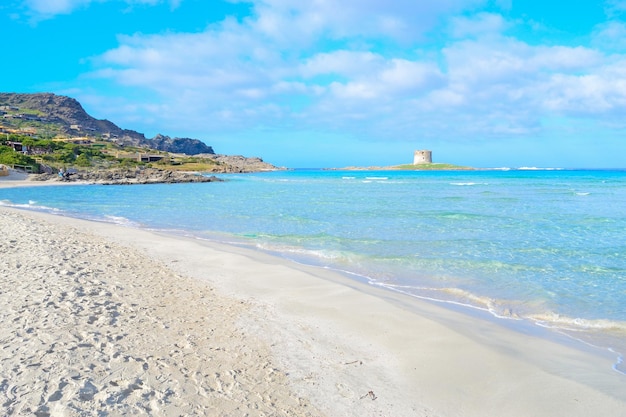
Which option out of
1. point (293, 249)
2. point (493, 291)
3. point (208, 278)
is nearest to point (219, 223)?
point (293, 249)

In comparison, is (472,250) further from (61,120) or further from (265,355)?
(61,120)

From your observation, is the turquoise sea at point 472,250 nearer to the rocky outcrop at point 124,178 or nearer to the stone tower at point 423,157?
the rocky outcrop at point 124,178

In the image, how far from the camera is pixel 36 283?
705cm

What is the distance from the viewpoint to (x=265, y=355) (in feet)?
15.9

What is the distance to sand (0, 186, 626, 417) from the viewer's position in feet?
12.5

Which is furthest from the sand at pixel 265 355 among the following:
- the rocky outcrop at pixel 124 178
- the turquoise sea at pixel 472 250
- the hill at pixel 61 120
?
the hill at pixel 61 120

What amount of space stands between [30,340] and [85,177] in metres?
61.4

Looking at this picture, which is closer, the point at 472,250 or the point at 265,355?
the point at 265,355

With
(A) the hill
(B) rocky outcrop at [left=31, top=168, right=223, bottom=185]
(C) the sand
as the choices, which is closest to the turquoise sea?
(C) the sand

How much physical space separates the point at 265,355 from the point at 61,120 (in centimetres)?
18712

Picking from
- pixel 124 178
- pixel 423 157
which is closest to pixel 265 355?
pixel 124 178

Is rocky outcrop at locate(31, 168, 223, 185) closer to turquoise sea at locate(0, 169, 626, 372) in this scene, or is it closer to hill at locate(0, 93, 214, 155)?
turquoise sea at locate(0, 169, 626, 372)

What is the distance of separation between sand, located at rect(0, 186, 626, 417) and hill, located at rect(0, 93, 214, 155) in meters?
139

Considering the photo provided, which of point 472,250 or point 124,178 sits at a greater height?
point 124,178
